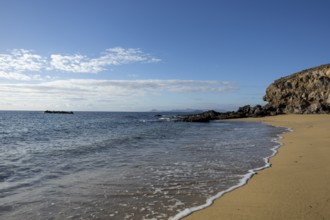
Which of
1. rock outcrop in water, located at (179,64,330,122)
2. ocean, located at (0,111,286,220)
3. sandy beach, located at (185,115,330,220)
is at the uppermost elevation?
rock outcrop in water, located at (179,64,330,122)

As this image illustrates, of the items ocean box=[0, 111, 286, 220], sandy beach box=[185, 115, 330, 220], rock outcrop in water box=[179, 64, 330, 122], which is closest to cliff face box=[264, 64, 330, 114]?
rock outcrop in water box=[179, 64, 330, 122]

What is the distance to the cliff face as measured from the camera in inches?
1960

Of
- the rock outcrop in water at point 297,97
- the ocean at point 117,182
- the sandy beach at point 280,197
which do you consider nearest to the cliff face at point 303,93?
the rock outcrop in water at point 297,97

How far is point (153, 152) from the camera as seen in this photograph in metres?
15.8

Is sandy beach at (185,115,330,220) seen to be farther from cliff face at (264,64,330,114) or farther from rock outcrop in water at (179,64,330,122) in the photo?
cliff face at (264,64,330,114)

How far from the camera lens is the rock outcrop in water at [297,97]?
4994 cm

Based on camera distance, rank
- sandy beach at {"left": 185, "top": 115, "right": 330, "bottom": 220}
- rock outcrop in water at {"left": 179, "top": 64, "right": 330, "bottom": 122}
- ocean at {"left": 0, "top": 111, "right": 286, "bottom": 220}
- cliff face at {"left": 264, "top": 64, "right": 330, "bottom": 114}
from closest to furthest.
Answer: sandy beach at {"left": 185, "top": 115, "right": 330, "bottom": 220}, ocean at {"left": 0, "top": 111, "right": 286, "bottom": 220}, cliff face at {"left": 264, "top": 64, "right": 330, "bottom": 114}, rock outcrop in water at {"left": 179, "top": 64, "right": 330, "bottom": 122}

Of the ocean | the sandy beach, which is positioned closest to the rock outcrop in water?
the ocean

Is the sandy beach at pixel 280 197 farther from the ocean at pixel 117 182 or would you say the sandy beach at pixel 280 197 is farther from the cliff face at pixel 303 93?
the cliff face at pixel 303 93

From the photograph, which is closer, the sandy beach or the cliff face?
the sandy beach

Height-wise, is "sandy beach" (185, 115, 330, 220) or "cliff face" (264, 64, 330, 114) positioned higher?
"cliff face" (264, 64, 330, 114)

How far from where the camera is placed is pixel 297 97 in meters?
56.0

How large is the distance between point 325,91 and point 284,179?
47.0 m

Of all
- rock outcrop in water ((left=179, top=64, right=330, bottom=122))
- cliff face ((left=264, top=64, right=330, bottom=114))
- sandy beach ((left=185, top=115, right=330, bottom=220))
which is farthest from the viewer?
rock outcrop in water ((left=179, top=64, right=330, bottom=122))
